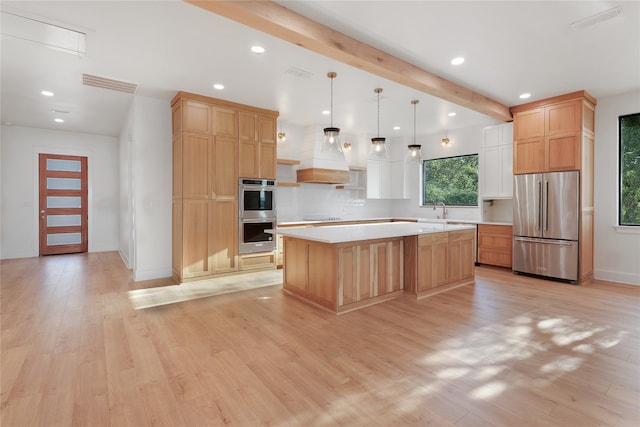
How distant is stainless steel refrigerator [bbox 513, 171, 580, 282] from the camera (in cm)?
489

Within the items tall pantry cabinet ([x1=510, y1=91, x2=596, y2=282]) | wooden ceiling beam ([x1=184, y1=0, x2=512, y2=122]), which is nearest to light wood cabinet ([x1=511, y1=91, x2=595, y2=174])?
tall pantry cabinet ([x1=510, y1=91, x2=596, y2=282])

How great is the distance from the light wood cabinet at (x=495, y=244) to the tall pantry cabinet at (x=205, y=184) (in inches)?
182

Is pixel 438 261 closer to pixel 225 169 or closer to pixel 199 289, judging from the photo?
pixel 199 289

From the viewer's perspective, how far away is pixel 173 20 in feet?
9.59

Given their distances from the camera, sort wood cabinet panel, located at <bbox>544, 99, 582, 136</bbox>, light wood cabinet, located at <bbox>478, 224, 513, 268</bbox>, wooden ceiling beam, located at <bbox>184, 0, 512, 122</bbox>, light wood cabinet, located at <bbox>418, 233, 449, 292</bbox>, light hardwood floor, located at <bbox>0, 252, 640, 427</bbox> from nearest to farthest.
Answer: light hardwood floor, located at <bbox>0, 252, 640, 427</bbox> → wooden ceiling beam, located at <bbox>184, 0, 512, 122</bbox> → light wood cabinet, located at <bbox>418, 233, 449, 292</bbox> → wood cabinet panel, located at <bbox>544, 99, 582, 136</bbox> → light wood cabinet, located at <bbox>478, 224, 513, 268</bbox>

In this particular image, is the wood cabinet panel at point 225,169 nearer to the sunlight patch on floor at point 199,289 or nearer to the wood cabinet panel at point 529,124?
the sunlight patch on floor at point 199,289

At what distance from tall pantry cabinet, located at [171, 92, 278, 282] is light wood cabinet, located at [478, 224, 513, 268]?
4612 mm

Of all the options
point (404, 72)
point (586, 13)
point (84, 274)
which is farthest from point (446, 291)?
point (84, 274)

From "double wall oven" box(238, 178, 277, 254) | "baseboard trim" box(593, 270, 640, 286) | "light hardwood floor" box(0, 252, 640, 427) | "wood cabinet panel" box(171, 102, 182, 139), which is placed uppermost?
"wood cabinet panel" box(171, 102, 182, 139)

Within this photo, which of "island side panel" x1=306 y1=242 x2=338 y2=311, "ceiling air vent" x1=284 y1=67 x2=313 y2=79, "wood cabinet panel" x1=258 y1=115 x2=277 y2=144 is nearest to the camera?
"island side panel" x1=306 y1=242 x2=338 y2=311

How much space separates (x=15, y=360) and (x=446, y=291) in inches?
183

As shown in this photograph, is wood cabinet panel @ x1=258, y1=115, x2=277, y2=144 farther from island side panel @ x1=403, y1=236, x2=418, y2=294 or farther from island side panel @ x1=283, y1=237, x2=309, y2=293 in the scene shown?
island side panel @ x1=403, y1=236, x2=418, y2=294

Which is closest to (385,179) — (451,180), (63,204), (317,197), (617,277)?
(451,180)

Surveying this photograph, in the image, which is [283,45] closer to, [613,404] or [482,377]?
[482,377]
